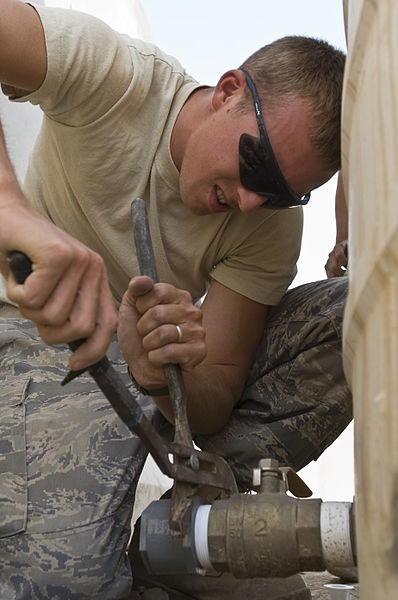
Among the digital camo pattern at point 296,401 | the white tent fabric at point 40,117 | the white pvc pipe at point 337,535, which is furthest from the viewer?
the white tent fabric at point 40,117

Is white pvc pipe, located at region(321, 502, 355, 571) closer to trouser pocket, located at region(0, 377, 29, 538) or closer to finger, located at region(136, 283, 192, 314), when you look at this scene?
finger, located at region(136, 283, 192, 314)

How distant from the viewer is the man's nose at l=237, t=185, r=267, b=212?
169cm

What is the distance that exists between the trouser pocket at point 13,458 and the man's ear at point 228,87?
2.59 ft

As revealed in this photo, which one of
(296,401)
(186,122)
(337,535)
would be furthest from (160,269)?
(337,535)

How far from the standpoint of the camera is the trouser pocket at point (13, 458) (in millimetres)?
1525

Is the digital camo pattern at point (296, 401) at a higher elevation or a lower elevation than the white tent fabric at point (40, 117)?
lower

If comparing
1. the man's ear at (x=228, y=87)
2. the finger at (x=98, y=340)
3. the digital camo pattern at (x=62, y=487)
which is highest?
the man's ear at (x=228, y=87)

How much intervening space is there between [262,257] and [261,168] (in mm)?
391

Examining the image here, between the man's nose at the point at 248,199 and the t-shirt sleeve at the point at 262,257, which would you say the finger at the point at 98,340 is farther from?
the t-shirt sleeve at the point at 262,257

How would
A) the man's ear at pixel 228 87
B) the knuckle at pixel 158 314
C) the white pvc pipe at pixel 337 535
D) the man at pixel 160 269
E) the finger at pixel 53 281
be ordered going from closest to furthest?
1. the finger at pixel 53 281
2. the white pvc pipe at pixel 337 535
3. the knuckle at pixel 158 314
4. the man at pixel 160 269
5. the man's ear at pixel 228 87

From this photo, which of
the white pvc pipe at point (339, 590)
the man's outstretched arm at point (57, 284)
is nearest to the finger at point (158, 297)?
the man's outstretched arm at point (57, 284)

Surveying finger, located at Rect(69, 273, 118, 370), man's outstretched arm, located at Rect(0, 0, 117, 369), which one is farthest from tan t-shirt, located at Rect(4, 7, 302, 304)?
finger, located at Rect(69, 273, 118, 370)

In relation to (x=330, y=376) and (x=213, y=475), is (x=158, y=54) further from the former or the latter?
(x=213, y=475)

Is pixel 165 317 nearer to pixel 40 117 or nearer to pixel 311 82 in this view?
pixel 311 82
